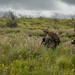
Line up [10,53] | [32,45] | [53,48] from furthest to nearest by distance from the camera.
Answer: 1. [53,48]
2. [32,45]
3. [10,53]

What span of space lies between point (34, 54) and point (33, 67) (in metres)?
1.57

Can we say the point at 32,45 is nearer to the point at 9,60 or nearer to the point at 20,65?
the point at 9,60

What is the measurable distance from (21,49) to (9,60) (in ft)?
3.23

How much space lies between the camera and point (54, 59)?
8.99m

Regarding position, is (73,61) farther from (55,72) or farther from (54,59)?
(55,72)

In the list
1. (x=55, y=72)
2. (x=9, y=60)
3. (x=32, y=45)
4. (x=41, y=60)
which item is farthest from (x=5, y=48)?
(x=55, y=72)

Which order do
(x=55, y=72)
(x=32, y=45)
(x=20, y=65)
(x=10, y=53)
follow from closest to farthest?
(x=55, y=72) → (x=20, y=65) → (x=10, y=53) → (x=32, y=45)

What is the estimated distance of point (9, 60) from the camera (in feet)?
27.9

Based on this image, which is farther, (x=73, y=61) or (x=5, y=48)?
(x=5, y=48)

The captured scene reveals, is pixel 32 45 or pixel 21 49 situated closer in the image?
pixel 21 49

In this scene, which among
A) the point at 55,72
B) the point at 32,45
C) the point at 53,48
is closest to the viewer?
the point at 55,72

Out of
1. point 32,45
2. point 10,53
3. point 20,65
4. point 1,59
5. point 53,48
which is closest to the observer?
point 20,65

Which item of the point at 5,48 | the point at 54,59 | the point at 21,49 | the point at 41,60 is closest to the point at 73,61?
the point at 54,59

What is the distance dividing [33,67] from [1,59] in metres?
1.20
